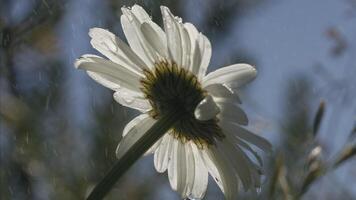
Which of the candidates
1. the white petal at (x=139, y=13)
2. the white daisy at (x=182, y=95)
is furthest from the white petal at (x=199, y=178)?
the white petal at (x=139, y=13)

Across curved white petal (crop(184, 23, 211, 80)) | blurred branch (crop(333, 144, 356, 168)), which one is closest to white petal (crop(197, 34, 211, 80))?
curved white petal (crop(184, 23, 211, 80))

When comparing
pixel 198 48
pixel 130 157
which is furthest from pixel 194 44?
pixel 130 157

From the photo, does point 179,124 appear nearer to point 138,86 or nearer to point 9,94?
point 138,86

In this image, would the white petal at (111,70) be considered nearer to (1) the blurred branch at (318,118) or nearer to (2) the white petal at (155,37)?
(2) the white petal at (155,37)

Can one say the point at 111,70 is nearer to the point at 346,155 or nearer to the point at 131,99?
the point at 131,99

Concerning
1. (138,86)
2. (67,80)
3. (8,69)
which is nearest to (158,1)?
(67,80)
